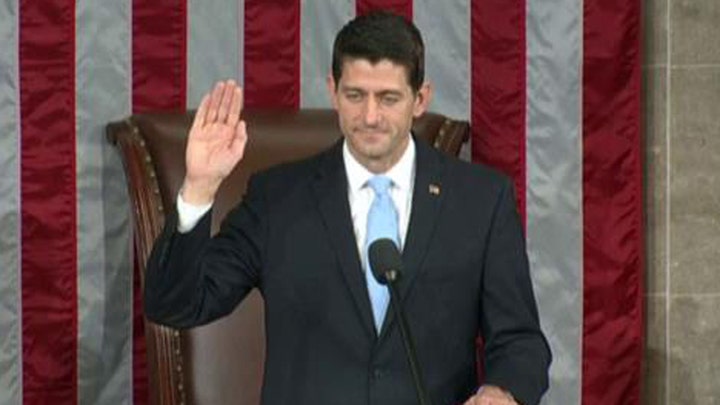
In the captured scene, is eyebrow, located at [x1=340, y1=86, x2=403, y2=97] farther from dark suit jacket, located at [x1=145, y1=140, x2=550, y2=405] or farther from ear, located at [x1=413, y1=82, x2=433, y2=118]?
dark suit jacket, located at [x1=145, y1=140, x2=550, y2=405]

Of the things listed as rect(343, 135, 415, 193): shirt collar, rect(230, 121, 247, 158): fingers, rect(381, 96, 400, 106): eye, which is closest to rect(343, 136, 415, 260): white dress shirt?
rect(343, 135, 415, 193): shirt collar

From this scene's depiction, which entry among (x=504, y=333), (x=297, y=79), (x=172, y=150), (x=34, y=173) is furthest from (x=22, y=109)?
(x=504, y=333)

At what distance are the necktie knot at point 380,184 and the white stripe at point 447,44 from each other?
1.20m

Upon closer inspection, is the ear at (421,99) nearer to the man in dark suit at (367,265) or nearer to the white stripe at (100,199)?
the man in dark suit at (367,265)

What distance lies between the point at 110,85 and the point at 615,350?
148 cm

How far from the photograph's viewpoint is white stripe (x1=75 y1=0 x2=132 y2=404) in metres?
3.50

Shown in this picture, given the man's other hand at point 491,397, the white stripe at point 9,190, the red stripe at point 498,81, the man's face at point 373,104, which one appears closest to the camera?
the man's other hand at point 491,397

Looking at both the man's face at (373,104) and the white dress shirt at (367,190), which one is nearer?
the man's face at (373,104)

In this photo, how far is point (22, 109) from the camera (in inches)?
136

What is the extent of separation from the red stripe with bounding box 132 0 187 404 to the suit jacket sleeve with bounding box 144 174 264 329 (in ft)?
3.31

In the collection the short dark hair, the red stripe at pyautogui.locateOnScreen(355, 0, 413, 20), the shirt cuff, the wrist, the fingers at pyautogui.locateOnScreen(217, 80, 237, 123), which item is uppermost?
the red stripe at pyautogui.locateOnScreen(355, 0, 413, 20)

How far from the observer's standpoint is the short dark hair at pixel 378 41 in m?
2.38

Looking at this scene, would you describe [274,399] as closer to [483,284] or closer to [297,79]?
[483,284]

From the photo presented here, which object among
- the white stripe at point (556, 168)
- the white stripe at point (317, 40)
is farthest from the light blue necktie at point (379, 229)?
the white stripe at point (556, 168)
